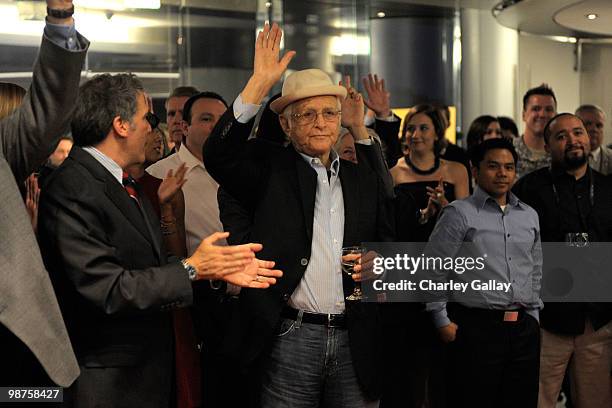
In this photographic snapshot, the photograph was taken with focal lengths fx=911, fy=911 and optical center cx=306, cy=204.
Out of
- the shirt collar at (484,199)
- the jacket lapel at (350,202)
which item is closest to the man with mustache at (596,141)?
the shirt collar at (484,199)

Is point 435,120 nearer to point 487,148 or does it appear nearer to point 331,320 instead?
point 487,148

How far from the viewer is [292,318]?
Result: 9.78 feet

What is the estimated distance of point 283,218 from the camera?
3.01 meters

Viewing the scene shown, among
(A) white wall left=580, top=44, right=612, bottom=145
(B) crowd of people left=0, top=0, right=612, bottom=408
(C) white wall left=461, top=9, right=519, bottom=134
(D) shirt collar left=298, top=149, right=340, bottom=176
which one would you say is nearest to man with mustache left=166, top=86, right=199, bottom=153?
(B) crowd of people left=0, top=0, right=612, bottom=408

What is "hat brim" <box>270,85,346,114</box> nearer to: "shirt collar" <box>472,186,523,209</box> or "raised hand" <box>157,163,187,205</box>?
"raised hand" <box>157,163,187,205</box>

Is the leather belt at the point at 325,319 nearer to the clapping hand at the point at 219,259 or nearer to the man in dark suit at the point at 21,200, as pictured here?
the clapping hand at the point at 219,259

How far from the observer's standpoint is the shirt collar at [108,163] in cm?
264

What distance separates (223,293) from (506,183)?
1.42m

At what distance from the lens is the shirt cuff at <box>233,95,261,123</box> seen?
284cm

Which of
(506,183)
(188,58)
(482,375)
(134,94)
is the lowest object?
(482,375)

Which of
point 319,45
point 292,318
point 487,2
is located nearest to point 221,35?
point 319,45

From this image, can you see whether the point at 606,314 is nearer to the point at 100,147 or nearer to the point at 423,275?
the point at 423,275

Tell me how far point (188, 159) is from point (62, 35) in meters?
1.79

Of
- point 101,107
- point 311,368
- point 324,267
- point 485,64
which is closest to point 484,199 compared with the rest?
point 324,267
